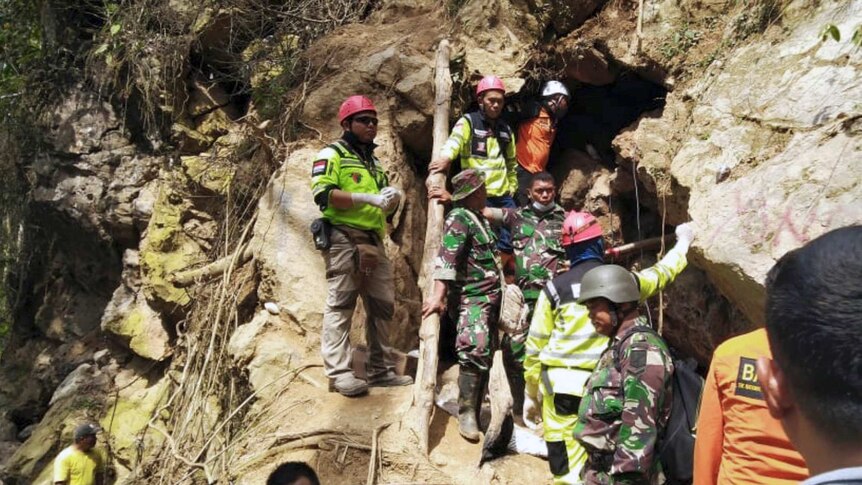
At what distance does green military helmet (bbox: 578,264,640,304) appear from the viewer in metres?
3.69

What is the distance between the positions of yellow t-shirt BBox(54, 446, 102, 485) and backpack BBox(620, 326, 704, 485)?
6733mm

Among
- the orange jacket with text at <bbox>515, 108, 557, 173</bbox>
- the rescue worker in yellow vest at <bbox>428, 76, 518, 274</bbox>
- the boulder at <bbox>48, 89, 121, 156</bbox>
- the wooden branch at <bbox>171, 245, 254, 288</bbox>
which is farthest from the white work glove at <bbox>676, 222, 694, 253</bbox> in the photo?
the boulder at <bbox>48, 89, 121, 156</bbox>

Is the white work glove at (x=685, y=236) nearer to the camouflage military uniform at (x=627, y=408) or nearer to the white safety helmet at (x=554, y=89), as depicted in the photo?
the camouflage military uniform at (x=627, y=408)

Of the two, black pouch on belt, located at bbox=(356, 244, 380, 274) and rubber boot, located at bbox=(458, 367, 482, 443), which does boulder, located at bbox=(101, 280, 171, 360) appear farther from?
rubber boot, located at bbox=(458, 367, 482, 443)

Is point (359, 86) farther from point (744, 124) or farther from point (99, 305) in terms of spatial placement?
point (99, 305)

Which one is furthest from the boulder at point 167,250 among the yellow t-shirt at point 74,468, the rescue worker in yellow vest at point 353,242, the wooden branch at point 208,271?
the rescue worker in yellow vest at point 353,242

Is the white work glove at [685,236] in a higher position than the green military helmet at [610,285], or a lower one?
higher

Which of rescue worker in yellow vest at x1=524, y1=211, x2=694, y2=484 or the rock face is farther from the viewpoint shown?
the rock face

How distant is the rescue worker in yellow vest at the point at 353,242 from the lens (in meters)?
5.80

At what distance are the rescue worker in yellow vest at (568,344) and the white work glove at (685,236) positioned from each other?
0.25 m

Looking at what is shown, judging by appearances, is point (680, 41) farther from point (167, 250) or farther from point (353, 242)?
point (167, 250)

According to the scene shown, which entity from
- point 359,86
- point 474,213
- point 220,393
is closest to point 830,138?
point 474,213

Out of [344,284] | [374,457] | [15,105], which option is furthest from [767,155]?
[15,105]

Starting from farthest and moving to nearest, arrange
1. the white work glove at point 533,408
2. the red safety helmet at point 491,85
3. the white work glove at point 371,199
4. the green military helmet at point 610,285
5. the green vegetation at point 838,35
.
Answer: the red safety helmet at point 491,85 < the white work glove at point 371,199 < the white work glove at point 533,408 < the green vegetation at point 838,35 < the green military helmet at point 610,285
